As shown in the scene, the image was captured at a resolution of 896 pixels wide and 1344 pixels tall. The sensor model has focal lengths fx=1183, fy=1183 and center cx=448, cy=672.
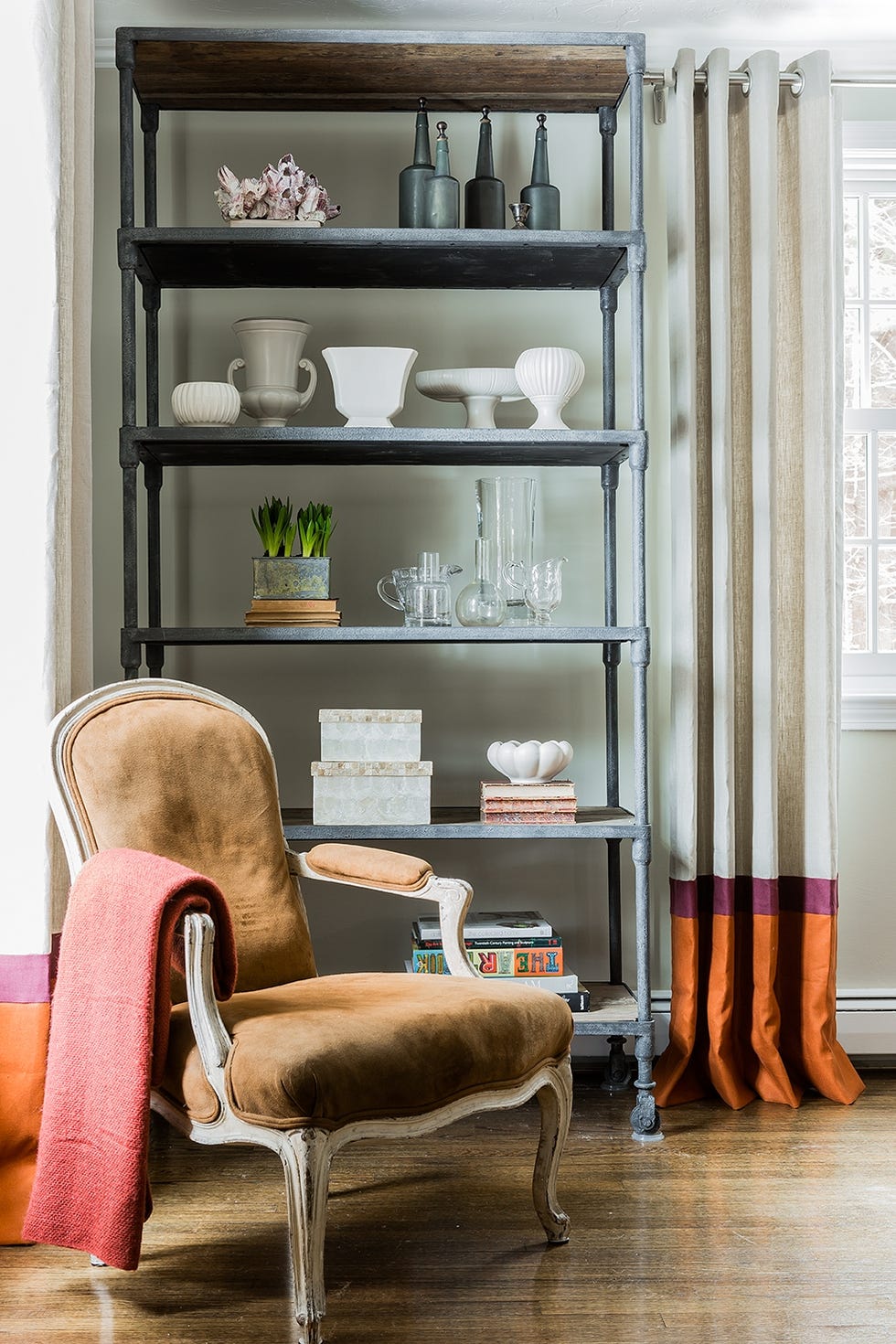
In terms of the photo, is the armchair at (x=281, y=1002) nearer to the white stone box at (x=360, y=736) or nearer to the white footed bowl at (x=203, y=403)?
the white stone box at (x=360, y=736)

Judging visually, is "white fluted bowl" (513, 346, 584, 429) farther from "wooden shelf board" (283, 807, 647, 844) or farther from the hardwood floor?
the hardwood floor

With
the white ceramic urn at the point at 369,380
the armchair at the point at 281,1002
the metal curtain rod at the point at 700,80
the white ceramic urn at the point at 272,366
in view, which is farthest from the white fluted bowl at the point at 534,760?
the metal curtain rod at the point at 700,80

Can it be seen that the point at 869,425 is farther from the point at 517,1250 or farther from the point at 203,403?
the point at 517,1250

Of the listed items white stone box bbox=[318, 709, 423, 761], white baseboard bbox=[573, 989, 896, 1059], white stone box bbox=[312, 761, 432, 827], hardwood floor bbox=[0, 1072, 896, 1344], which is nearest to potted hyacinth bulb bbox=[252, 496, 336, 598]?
white stone box bbox=[318, 709, 423, 761]

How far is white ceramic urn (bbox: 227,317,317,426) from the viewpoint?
257 centimetres

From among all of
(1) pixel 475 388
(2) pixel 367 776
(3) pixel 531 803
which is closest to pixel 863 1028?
(3) pixel 531 803

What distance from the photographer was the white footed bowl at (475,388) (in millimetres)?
2596

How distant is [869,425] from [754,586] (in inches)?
26.1

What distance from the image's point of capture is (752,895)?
2725 millimetres

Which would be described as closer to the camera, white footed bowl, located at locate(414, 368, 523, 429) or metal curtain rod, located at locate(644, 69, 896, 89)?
white footed bowl, located at locate(414, 368, 523, 429)

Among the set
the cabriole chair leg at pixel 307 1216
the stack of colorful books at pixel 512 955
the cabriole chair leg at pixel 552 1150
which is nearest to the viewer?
the cabriole chair leg at pixel 307 1216

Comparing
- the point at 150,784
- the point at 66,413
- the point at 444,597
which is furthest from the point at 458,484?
the point at 150,784

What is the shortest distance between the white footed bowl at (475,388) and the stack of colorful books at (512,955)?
1094mm

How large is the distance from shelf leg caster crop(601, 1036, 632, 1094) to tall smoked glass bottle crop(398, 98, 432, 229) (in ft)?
6.18
